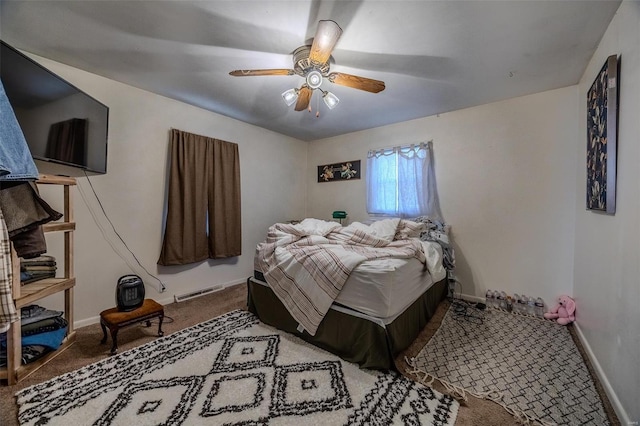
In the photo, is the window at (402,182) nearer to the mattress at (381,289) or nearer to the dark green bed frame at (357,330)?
the dark green bed frame at (357,330)

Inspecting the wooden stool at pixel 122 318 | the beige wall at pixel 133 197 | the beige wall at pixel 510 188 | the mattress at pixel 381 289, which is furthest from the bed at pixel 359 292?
the beige wall at pixel 133 197

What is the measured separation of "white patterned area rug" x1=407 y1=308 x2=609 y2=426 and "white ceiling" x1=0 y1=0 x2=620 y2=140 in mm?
2347

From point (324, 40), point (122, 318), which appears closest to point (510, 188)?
point (324, 40)

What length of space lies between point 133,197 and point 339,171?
2864mm

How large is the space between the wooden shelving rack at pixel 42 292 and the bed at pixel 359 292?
4.62 ft

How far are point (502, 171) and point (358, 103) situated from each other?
6.08 ft

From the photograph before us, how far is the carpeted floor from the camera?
4.30 ft

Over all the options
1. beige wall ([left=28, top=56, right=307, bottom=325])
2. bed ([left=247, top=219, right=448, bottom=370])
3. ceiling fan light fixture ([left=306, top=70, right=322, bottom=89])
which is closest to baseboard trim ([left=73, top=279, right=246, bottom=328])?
beige wall ([left=28, top=56, right=307, bottom=325])

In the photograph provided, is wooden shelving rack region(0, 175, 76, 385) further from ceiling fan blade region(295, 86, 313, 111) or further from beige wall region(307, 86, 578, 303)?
beige wall region(307, 86, 578, 303)

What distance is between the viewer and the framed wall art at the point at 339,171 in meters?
3.99

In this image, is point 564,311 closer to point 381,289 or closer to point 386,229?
point 386,229

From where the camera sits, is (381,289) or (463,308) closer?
(381,289)

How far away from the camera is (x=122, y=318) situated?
1871 millimetres

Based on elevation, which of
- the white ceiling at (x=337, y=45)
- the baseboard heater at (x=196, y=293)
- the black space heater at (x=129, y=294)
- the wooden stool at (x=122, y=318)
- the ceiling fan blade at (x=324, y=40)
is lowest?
the baseboard heater at (x=196, y=293)
